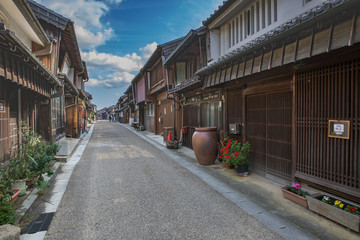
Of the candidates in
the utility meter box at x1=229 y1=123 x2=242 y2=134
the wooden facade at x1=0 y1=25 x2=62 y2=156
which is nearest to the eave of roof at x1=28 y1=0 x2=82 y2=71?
the wooden facade at x1=0 y1=25 x2=62 y2=156

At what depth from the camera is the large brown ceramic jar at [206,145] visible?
774 centimetres

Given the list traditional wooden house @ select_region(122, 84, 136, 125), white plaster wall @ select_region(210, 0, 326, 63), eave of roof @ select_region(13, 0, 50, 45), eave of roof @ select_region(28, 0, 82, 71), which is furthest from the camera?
traditional wooden house @ select_region(122, 84, 136, 125)

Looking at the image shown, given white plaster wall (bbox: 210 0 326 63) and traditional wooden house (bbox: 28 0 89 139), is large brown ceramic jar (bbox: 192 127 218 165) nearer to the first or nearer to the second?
white plaster wall (bbox: 210 0 326 63)

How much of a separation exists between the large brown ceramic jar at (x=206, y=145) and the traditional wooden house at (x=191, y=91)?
34.0 inches

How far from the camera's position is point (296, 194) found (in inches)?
168

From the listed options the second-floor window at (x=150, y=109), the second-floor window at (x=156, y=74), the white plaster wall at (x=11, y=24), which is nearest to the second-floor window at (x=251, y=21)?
the white plaster wall at (x=11, y=24)

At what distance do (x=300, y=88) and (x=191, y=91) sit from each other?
6756 mm

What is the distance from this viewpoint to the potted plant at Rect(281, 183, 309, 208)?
410cm

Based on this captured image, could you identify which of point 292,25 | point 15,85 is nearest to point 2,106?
point 15,85

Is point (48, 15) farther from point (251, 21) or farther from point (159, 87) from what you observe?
point (251, 21)

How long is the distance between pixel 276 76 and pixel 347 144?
7.91 feet

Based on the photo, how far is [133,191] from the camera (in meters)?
5.18

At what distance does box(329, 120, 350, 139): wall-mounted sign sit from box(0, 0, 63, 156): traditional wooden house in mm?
6011

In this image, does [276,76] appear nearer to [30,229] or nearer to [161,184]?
[161,184]
